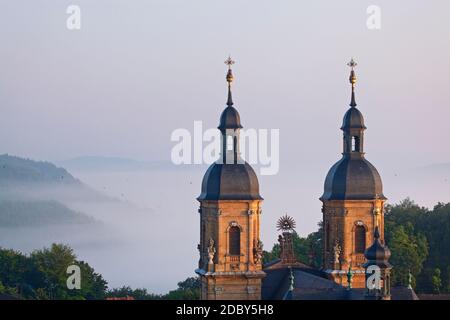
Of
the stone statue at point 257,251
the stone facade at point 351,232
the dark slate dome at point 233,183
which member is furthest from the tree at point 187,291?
the dark slate dome at point 233,183

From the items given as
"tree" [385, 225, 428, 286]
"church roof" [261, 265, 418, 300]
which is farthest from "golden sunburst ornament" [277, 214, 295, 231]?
"tree" [385, 225, 428, 286]

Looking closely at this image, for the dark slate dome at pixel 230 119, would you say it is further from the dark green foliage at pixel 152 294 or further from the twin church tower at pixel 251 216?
the dark green foliage at pixel 152 294

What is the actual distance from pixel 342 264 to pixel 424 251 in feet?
137

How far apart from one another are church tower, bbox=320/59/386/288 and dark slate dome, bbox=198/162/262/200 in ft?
16.8

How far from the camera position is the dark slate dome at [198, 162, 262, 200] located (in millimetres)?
88375

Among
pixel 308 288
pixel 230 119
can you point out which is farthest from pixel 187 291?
pixel 308 288

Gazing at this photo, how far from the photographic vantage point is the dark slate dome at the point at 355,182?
297 ft

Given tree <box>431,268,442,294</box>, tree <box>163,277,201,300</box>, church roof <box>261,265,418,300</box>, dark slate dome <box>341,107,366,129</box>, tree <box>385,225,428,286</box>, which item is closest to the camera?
church roof <box>261,265,418,300</box>

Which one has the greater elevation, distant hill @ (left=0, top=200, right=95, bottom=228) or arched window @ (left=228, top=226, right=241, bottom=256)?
distant hill @ (left=0, top=200, right=95, bottom=228)

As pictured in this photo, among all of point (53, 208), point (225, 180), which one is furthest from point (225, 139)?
point (53, 208)

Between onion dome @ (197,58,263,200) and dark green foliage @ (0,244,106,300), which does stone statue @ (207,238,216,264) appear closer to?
onion dome @ (197,58,263,200)

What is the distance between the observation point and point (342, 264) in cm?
9088

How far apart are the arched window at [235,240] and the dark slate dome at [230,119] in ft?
18.5
